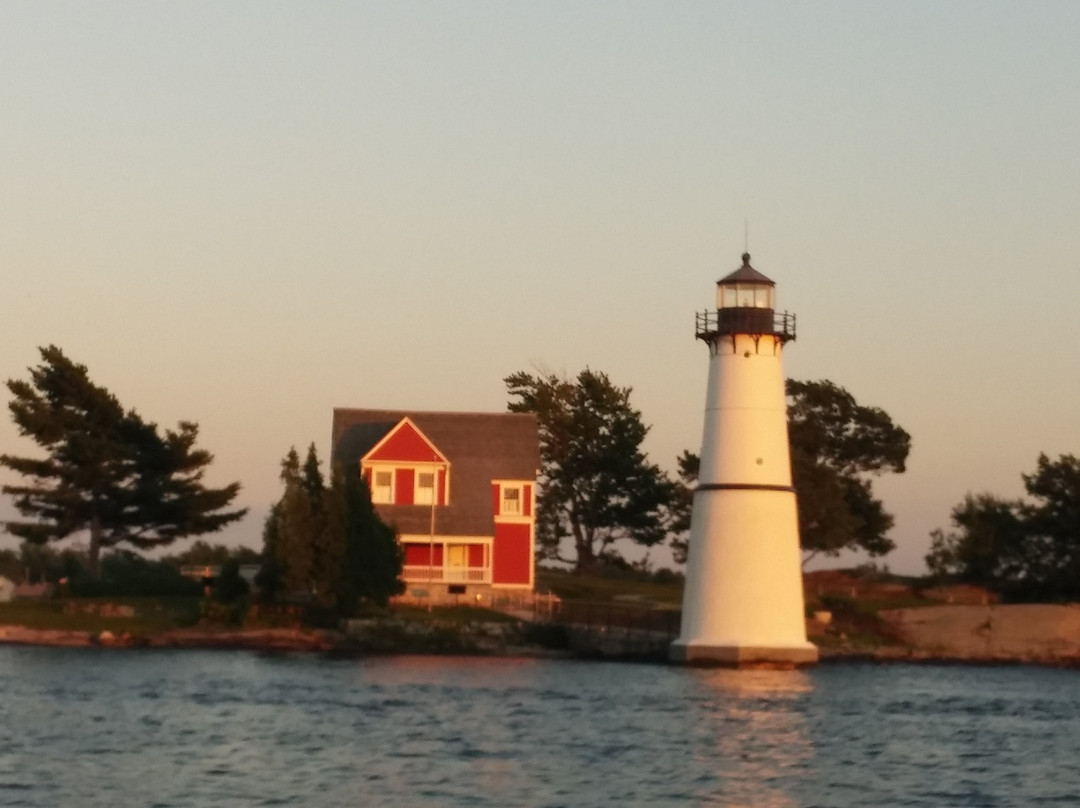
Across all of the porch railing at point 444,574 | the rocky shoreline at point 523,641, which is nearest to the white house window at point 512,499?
the porch railing at point 444,574

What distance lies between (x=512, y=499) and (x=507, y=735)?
33365 millimetres

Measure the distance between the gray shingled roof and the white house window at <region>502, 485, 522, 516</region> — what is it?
15.4 inches

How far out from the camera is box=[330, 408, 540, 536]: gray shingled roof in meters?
72.0

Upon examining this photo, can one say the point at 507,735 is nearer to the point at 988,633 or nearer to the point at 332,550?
the point at 332,550

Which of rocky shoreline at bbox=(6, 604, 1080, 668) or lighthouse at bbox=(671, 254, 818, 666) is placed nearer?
lighthouse at bbox=(671, 254, 818, 666)

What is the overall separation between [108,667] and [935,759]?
23136 mm

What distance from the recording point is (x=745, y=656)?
183 feet

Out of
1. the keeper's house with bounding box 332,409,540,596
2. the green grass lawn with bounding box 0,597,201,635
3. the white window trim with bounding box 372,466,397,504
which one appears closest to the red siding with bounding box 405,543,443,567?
the keeper's house with bounding box 332,409,540,596

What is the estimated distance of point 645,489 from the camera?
284 ft

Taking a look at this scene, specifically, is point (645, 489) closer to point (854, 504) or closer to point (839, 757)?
point (854, 504)

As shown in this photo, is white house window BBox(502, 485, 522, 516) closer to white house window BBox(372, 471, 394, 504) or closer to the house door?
the house door

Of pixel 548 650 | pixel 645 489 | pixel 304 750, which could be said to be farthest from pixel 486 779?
pixel 645 489

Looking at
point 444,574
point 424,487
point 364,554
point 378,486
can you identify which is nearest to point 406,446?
point 424,487

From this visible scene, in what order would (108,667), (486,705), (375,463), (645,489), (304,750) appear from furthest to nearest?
(645,489)
(375,463)
(108,667)
(486,705)
(304,750)
